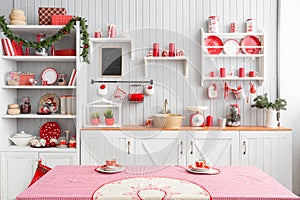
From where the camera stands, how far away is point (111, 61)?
398 centimetres

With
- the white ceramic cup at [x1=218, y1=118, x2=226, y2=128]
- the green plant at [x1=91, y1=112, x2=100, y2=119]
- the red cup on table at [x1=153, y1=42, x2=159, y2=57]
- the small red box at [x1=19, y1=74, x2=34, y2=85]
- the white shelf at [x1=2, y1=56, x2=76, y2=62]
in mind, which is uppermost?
the red cup on table at [x1=153, y1=42, x2=159, y2=57]

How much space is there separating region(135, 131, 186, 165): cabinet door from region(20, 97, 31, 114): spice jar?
1.23 meters

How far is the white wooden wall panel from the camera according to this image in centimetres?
398

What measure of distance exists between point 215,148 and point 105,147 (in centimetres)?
111

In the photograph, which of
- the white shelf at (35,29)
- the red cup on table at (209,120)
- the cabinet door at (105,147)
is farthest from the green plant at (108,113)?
the red cup on table at (209,120)

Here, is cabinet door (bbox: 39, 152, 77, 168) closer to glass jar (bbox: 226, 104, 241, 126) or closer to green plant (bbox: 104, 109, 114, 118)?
green plant (bbox: 104, 109, 114, 118)

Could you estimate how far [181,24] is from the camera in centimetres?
398

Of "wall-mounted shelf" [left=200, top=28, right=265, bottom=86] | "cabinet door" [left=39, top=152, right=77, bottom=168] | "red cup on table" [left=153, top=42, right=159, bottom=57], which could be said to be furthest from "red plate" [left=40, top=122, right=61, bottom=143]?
"wall-mounted shelf" [left=200, top=28, right=265, bottom=86]

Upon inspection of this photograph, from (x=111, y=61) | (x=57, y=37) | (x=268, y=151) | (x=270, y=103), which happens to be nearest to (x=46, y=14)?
(x=57, y=37)

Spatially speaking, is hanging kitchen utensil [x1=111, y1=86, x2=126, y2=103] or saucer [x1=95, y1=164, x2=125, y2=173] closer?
saucer [x1=95, y1=164, x2=125, y2=173]

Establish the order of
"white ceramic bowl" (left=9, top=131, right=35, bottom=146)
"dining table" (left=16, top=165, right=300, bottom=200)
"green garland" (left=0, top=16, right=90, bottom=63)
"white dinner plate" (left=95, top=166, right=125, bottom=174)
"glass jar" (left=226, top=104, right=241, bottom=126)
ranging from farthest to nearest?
"glass jar" (left=226, top=104, right=241, bottom=126), "white ceramic bowl" (left=9, top=131, right=35, bottom=146), "green garland" (left=0, top=16, right=90, bottom=63), "white dinner plate" (left=95, top=166, right=125, bottom=174), "dining table" (left=16, top=165, right=300, bottom=200)

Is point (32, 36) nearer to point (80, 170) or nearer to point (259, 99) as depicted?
point (80, 170)

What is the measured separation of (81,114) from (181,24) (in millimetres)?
1477

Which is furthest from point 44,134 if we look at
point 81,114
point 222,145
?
point 222,145
